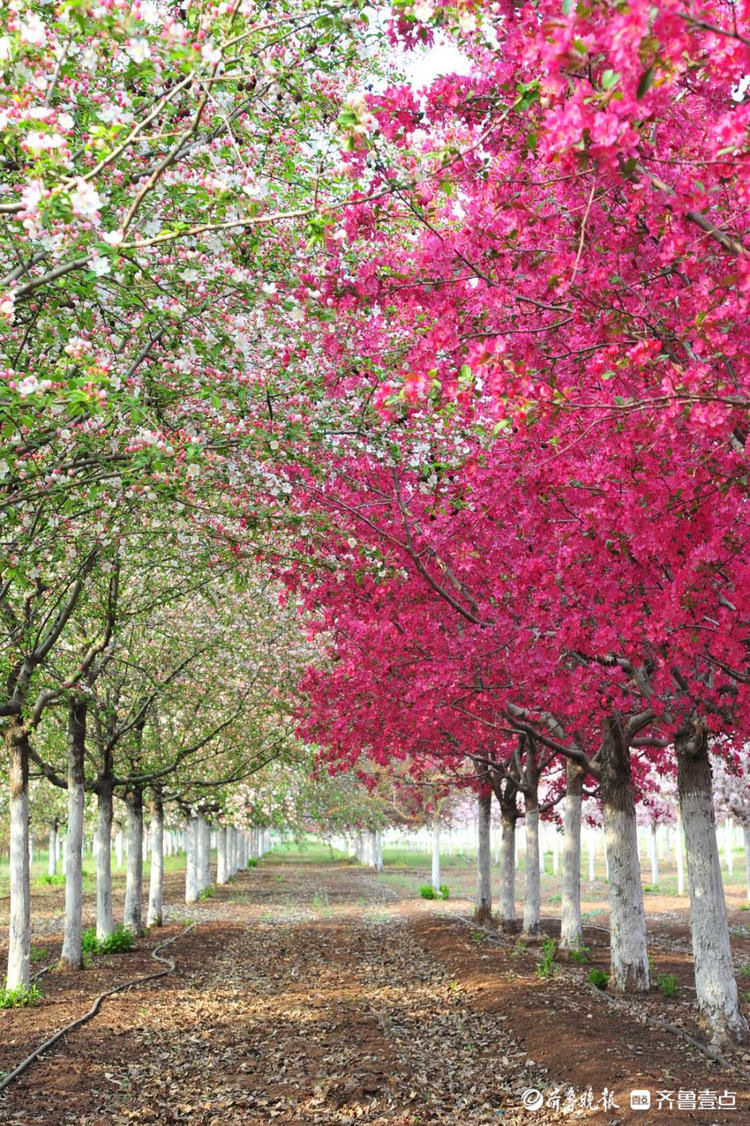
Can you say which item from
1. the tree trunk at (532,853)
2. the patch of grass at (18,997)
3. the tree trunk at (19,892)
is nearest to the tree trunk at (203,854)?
the tree trunk at (532,853)

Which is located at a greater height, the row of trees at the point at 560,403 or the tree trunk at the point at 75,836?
the row of trees at the point at 560,403

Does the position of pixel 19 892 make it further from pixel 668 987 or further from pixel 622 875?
pixel 668 987

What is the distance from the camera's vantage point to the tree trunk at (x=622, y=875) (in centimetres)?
1267

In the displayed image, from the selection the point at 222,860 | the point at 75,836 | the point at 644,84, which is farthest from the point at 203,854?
the point at 644,84

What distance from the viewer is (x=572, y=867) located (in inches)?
632

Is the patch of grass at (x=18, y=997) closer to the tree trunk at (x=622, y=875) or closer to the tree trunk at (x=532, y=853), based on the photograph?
the tree trunk at (x=622, y=875)

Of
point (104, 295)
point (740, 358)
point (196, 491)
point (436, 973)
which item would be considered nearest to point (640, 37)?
point (740, 358)

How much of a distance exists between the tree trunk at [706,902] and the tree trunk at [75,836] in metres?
9.08

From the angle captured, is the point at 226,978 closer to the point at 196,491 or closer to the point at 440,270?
the point at 196,491

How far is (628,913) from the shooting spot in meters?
12.7

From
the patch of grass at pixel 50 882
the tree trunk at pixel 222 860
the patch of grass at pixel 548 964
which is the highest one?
the patch of grass at pixel 548 964

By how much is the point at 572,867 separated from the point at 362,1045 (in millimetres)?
6694

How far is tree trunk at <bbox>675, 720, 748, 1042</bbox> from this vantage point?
9500mm

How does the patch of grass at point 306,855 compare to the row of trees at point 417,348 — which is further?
the patch of grass at point 306,855
